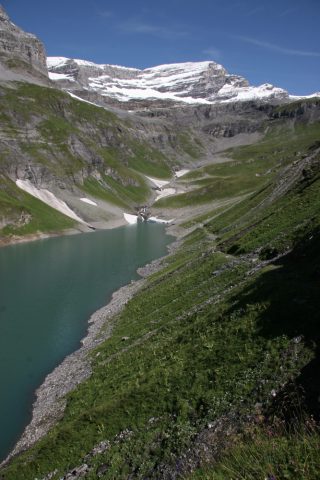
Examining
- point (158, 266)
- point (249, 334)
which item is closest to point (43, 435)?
point (249, 334)

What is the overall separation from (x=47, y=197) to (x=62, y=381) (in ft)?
524

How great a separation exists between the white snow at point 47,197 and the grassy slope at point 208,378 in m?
149

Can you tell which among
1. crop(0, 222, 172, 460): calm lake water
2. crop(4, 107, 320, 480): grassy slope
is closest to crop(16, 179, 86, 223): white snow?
crop(0, 222, 172, 460): calm lake water

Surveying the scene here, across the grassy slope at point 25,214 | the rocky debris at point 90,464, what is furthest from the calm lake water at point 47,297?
the grassy slope at point 25,214

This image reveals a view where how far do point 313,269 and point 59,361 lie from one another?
3192 cm

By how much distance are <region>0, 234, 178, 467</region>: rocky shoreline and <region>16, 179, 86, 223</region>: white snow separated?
12743 centimetres

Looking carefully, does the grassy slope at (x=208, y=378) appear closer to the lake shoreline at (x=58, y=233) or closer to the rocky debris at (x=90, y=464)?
the rocky debris at (x=90, y=464)

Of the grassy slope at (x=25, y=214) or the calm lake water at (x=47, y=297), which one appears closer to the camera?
the calm lake water at (x=47, y=297)

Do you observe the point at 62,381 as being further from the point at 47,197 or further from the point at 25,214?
the point at 47,197

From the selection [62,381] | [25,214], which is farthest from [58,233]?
[62,381]

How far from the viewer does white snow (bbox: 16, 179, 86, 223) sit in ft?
610

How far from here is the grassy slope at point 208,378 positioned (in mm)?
20359

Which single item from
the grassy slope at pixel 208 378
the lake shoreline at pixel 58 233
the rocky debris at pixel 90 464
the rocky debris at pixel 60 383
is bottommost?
the lake shoreline at pixel 58 233

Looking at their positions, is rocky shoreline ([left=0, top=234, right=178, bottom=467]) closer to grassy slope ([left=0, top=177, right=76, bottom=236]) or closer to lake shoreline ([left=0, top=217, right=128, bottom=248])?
lake shoreline ([left=0, top=217, right=128, bottom=248])
